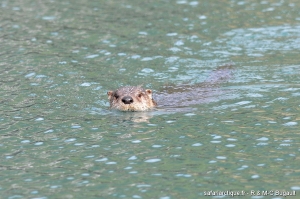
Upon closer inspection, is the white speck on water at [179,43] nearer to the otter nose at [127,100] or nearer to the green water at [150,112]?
the green water at [150,112]

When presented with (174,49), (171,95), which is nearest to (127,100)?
(171,95)

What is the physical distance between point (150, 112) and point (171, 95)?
1.24m

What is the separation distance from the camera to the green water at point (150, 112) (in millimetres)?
10312

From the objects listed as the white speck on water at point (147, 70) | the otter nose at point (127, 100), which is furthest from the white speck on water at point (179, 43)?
the otter nose at point (127, 100)

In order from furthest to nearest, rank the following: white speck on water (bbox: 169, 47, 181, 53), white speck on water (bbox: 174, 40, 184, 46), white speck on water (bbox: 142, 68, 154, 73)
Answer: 1. white speck on water (bbox: 174, 40, 184, 46)
2. white speck on water (bbox: 169, 47, 181, 53)
3. white speck on water (bbox: 142, 68, 154, 73)

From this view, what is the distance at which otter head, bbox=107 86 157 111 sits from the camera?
13867mm

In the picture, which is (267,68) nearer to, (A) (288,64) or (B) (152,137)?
(A) (288,64)

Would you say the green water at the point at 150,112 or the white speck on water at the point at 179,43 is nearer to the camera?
the green water at the point at 150,112

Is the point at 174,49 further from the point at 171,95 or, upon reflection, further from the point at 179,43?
the point at 171,95

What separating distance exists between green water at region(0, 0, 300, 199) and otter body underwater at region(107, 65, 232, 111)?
258 millimetres

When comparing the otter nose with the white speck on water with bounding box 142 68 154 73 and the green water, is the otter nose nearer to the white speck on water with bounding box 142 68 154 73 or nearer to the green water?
the green water

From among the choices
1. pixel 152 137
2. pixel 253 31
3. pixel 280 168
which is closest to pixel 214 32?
pixel 253 31

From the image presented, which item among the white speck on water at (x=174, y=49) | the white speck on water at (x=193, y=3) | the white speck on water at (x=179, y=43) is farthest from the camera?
the white speck on water at (x=193, y=3)

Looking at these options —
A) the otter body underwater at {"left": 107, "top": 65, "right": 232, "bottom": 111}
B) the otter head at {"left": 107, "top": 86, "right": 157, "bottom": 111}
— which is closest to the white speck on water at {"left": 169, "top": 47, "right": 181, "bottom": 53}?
the otter body underwater at {"left": 107, "top": 65, "right": 232, "bottom": 111}
